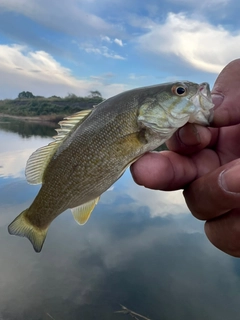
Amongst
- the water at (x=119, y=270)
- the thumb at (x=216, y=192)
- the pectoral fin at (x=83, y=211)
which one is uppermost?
the thumb at (x=216, y=192)

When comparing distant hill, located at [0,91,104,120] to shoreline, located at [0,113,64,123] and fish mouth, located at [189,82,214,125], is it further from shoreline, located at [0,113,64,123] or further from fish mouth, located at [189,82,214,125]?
fish mouth, located at [189,82,214,125]

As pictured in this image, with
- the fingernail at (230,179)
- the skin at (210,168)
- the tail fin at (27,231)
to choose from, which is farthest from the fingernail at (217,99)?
the tail fin at (27,231)

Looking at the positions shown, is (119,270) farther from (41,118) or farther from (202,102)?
(41,118)

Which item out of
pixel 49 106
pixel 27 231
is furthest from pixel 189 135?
pixel 49 106

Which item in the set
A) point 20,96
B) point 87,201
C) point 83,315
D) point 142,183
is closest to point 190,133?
point 142,183

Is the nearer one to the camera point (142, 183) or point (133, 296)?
point (142, 183)

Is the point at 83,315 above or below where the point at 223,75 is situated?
below

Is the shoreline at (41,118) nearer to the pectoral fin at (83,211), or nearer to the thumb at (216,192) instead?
the pectoral fin at (83,211)

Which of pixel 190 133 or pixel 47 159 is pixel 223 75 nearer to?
pixel 190 133
